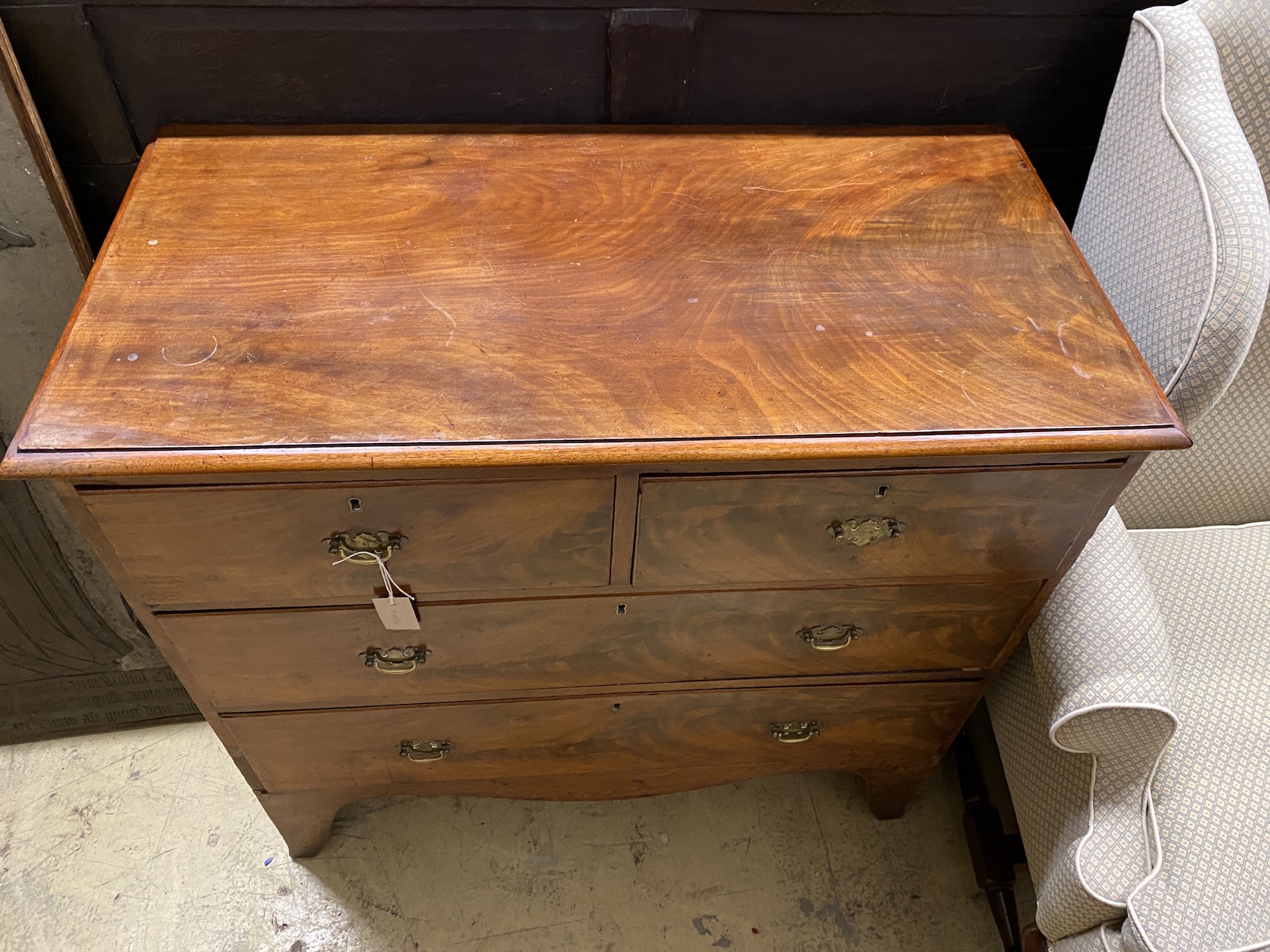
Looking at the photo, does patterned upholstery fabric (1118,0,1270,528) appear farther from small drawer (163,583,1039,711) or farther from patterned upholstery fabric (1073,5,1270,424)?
small drawer (163,583,1039,711)

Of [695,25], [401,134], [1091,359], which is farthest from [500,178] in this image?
[1091,359]

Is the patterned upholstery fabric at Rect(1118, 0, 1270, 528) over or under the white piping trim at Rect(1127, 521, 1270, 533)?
over

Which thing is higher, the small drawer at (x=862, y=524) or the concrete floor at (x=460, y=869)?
the small drawer at (x=862, y=524)

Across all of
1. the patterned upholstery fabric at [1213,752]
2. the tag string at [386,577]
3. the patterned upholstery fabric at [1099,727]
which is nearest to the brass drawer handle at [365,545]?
the tag string at [386,577]

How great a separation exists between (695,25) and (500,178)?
29 cm

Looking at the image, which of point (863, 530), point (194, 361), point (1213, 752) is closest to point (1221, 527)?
point (1213, 752)

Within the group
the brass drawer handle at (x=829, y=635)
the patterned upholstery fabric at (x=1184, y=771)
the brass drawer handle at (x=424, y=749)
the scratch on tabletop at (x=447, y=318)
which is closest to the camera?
the scratch on tabletop at (x=447, y=318)

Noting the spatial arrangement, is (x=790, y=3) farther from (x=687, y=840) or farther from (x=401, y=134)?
(x=687, y=840)

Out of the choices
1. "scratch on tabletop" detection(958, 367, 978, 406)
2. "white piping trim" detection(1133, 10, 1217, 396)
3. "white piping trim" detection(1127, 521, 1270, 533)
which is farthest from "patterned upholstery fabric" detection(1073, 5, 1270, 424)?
"white piping trim" detection(1127, 521, 1270, 533)

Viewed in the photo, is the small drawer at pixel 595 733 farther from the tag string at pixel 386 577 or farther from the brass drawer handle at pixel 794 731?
the tag string at pixel 386 577

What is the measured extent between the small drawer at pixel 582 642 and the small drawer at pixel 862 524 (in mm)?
48

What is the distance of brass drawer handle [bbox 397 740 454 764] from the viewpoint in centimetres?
118

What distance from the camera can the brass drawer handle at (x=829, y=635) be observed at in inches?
42.1

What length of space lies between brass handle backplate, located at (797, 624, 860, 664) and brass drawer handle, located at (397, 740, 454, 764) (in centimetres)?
48
